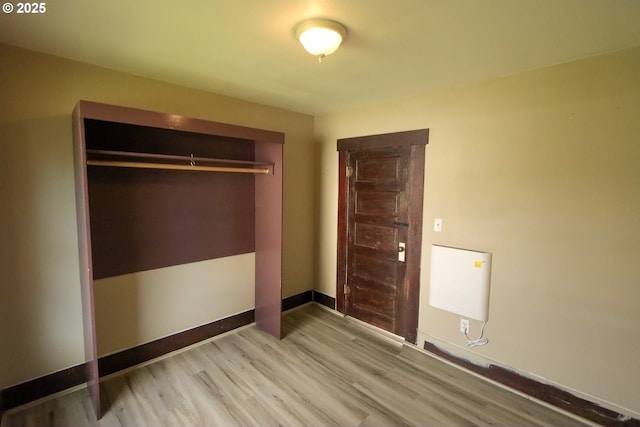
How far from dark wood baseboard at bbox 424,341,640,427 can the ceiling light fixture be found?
2.67 metres

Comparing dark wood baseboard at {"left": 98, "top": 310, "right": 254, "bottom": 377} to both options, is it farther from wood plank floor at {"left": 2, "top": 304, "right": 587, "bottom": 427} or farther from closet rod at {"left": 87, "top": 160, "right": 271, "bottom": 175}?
closet rod at {"left": 87, "top": 160, "right": 271, "bottom": 175}

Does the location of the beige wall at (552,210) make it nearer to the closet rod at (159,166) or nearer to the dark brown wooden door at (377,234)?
the dark brown wooden door at (377,234)

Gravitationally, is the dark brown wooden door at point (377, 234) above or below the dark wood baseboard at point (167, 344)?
above

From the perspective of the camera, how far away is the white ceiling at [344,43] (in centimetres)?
142

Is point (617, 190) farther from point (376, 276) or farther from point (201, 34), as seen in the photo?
point (201, 34)

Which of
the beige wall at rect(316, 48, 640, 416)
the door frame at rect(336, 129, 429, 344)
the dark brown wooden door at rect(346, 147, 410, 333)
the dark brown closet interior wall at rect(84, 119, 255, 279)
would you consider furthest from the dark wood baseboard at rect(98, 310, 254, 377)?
the beige wall at rect(316, 48, 640, 416)

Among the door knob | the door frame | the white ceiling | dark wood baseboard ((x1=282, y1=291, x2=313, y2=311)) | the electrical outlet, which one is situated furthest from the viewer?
dark wood baseboard ((x1=282, y1=291, x2=313, y2=311))

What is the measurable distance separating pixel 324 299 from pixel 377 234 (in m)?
1.22

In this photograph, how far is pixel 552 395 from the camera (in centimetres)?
213

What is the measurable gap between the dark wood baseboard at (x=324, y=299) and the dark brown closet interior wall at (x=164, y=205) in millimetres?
1227

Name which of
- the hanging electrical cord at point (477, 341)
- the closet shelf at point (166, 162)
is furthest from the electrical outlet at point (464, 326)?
the closet shelf at point (166, 162)

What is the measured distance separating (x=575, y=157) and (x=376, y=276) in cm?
195

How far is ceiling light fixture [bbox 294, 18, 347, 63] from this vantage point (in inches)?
60.3

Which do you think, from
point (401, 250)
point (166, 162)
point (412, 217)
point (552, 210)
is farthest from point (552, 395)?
point (166, 162)
